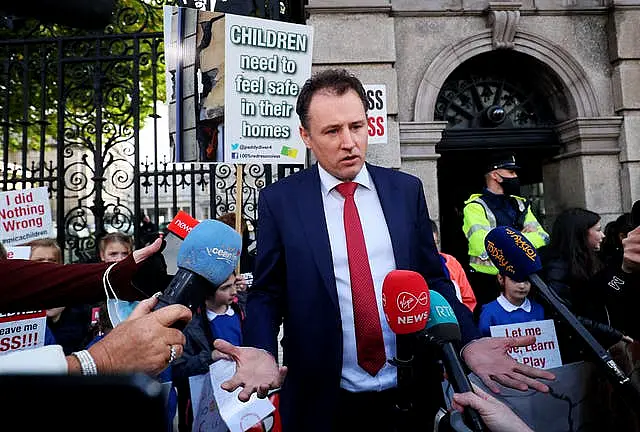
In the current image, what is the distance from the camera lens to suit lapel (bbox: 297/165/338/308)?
1978 mm

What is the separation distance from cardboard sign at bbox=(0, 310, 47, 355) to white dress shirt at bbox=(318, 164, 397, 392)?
2314mm

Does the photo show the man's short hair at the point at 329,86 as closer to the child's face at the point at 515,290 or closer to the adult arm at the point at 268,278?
the adult arm at the point at 268,278

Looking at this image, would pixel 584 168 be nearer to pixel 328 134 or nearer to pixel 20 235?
pixel 328 134

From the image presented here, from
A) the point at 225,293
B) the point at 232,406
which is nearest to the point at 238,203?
the point at 225,293

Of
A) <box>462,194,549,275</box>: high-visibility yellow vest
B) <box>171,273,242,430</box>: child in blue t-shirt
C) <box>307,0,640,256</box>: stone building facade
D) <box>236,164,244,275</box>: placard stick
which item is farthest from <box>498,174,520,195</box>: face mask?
<box>171,273,242,430</box>: child in blue t-shirt

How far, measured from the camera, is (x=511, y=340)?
1.66 m

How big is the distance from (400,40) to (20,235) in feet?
15.8

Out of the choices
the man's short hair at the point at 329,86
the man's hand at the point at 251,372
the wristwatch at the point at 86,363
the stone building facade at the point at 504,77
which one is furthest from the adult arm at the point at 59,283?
the stone building facade at the point at 504,77

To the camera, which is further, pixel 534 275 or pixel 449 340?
pixel 534 275

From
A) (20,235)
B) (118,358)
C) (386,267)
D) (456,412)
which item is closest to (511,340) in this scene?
(456,412)

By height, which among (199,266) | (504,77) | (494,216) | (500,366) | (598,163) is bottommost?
(500,366)

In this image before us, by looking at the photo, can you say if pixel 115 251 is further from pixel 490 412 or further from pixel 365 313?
pixel 490 412

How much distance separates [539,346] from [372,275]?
1.73 meters

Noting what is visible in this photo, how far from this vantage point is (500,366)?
1584 millimetres
